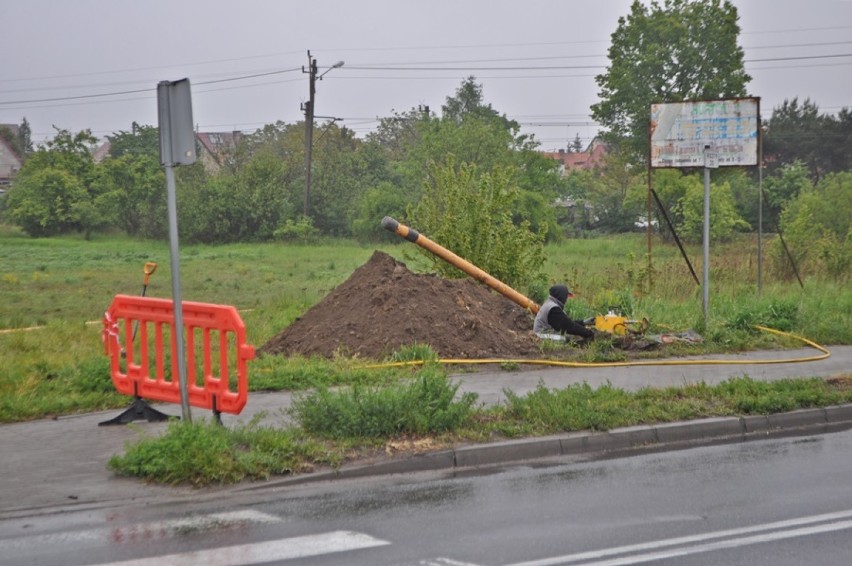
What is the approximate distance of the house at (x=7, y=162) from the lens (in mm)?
85869

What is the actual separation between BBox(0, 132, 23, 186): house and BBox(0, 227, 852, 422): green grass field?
46.4 m

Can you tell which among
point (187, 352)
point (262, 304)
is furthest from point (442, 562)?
point (262, 304)

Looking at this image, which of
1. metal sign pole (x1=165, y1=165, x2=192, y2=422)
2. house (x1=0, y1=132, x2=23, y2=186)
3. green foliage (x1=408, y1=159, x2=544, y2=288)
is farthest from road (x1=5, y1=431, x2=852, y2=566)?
house (x1=0, y1=132, x2=23, y2=186)

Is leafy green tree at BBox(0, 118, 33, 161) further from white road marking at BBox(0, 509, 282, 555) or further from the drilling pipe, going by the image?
white road marking at BBox(0, 509, 282, 555)

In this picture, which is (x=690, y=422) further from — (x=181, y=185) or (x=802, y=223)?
(x=181, y=185)

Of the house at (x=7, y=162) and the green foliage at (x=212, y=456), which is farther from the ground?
the house at (x=7, y=162)

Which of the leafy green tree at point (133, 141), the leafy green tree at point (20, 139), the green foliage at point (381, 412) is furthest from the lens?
the leafy green tree at point (20, 139)

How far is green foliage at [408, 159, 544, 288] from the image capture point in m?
17.4

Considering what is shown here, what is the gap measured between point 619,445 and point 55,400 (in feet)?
18.6

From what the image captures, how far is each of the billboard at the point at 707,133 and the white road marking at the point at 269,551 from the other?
38.7 ft

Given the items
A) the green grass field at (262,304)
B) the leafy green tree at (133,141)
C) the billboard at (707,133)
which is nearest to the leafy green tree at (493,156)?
the green grass field at (262,304)

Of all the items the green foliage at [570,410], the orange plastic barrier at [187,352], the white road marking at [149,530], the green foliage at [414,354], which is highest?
the orange plastic barrier at [187,352]

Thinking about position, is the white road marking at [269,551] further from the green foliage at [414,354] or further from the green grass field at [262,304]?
the green foliage at [414,354]

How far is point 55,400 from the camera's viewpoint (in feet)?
34.6
